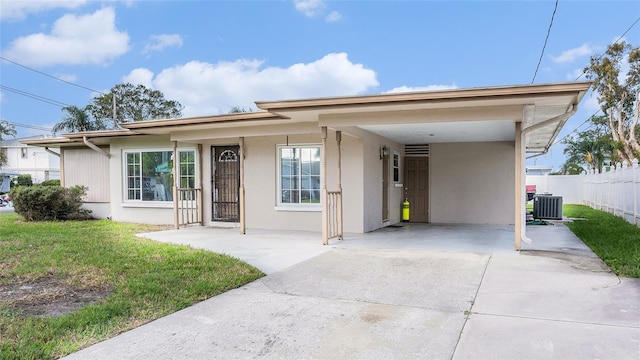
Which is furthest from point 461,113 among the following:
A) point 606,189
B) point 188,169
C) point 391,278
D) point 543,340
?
point 606,189

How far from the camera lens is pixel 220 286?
526 cm

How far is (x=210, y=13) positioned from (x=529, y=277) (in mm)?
19444

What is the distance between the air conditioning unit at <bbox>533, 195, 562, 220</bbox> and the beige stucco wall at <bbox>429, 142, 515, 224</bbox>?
38.3 inches

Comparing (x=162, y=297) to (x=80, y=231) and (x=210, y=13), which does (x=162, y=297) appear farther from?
(x=210, y=13)

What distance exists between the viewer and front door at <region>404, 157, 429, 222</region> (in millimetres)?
13070

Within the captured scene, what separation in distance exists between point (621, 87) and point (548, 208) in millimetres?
16904

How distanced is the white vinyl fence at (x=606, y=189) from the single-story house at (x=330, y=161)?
8.00ft

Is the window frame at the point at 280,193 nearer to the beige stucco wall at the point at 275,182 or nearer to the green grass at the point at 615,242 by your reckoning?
the beige stucco wall at the point at 275,182

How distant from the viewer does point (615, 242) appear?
8312 millimetres

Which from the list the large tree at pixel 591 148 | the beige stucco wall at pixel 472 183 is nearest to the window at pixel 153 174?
the beige stucco wall at pixel 472 183

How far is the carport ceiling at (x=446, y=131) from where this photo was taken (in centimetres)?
881

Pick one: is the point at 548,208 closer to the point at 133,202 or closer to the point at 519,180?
the point at 519,180

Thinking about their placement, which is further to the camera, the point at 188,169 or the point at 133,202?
the point at 133,202

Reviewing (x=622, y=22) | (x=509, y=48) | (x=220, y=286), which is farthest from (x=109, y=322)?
(x=622, y=22)
